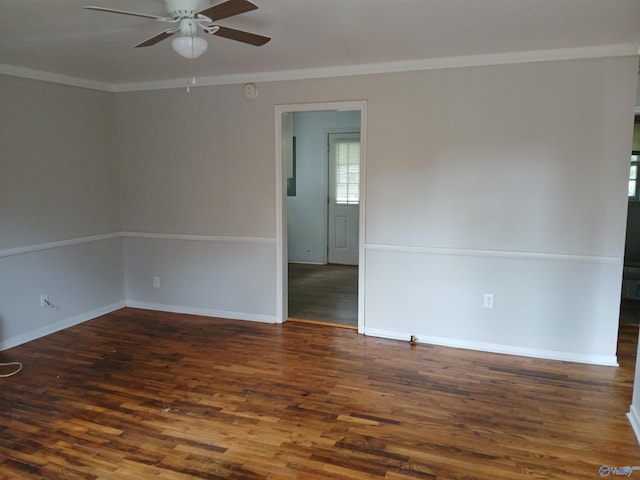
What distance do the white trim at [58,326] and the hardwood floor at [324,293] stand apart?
194 centimetres

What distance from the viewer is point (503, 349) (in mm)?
3822

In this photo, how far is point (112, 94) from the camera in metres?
4.89

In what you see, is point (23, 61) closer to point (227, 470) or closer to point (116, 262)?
point (116, 262)

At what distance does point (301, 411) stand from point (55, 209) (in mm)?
3069

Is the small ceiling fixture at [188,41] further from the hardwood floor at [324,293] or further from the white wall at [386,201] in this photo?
the hardwood floor at [324,293]

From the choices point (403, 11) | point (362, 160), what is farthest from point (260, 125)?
point (403, 11)

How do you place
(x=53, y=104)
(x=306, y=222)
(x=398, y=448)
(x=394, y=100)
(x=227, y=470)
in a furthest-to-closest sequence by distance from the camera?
(x=306, y=222) < (x=53, y=104) < (x=394, y=100) < (x=398, y=448) < (x=227, y=470)

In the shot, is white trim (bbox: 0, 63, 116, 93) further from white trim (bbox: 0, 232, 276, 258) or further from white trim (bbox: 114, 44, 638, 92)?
white trim (bbox: 0, 232, 276, 258)

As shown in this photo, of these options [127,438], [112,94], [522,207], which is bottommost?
[127,438]

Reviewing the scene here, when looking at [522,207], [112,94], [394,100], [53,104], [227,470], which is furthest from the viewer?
[112,94]

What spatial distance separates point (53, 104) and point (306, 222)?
14.0ft

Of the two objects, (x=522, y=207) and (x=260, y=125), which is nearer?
(x=522, y=207)
